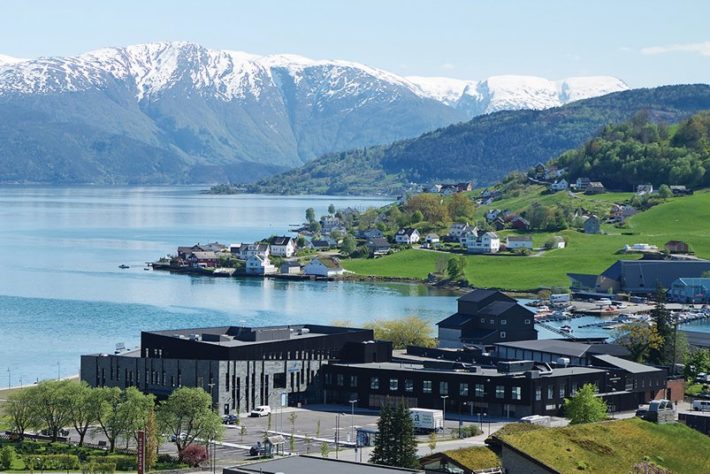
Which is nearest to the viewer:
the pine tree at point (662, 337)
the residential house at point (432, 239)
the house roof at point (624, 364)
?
the house roof at point (624, 364)

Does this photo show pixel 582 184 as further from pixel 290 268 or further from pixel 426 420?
pixel 426 420

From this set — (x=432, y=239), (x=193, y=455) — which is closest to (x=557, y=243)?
(x=432, y=239)

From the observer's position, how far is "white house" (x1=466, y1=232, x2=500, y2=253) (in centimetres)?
9369

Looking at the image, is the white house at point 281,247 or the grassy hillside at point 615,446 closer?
the grassy hillside at point 615,446

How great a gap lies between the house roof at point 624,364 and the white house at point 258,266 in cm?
5163

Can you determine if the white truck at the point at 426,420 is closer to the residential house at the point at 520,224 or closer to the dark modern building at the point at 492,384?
the dark modern building at the point at 492,384

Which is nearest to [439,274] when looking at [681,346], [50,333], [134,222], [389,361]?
[50,333]

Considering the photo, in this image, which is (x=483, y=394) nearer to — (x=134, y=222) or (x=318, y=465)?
(x=318, y=465)

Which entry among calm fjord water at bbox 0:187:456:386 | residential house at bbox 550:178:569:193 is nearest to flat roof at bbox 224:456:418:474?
calm fjord water at bbox 0:187:456:386

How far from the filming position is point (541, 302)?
7238 cm

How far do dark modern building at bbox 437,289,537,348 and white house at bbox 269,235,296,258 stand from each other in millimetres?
49760

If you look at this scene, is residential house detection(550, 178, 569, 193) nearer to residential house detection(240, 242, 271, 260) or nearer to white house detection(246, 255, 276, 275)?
residential house detection(240, 242, 271, 260)

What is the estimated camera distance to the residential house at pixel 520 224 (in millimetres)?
103625

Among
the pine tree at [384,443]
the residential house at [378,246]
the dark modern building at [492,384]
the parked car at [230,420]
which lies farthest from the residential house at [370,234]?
the pine tree at [384,443]
